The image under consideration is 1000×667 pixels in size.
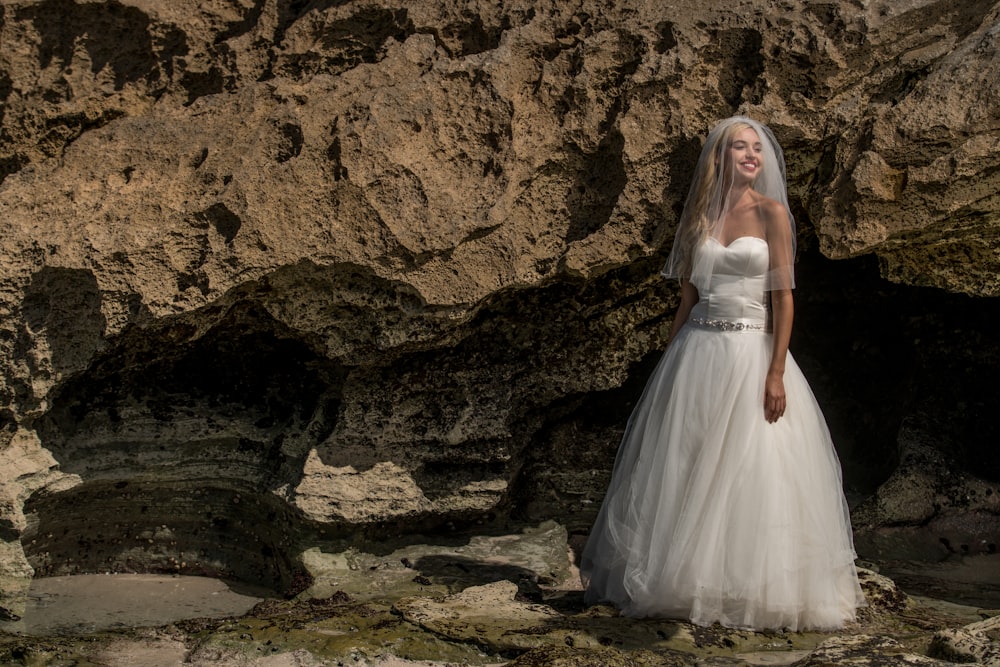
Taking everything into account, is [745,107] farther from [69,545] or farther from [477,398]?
Result: [69,545]

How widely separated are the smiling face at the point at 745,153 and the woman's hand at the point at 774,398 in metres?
0.80

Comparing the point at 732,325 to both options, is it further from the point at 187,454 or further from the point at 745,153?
the point at 187,454

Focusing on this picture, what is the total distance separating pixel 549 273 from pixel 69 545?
2563mm

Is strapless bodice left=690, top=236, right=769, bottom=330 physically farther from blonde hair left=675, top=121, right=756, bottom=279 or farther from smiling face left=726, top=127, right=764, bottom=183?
smiling face left=726, top=127, right=764, bottom=183

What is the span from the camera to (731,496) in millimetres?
3914

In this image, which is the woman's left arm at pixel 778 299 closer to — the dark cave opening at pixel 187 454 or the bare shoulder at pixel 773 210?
the bare shoulder at pixel 773 210

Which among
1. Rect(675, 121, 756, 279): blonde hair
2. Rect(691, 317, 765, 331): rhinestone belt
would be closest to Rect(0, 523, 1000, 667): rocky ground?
Rect(691, 317, 765, 331): rhinestone belt

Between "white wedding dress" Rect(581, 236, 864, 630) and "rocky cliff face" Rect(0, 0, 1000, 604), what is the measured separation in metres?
0.52

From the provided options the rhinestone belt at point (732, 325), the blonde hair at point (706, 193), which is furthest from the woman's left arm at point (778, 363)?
the blonde hair at point (706, 193)

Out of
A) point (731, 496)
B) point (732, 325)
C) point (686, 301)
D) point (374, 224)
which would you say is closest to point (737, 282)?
point (732, 325)

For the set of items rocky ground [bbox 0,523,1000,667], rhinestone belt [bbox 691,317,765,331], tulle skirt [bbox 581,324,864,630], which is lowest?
rocky ground [bbox 0,523,1000,667]

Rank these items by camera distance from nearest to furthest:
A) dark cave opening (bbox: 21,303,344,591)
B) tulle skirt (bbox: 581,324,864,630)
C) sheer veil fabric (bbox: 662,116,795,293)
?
tulle skirt (bbox: 581,324,864,630) < sheer veil fabric (bbox: 662,116,795,293) < dark cave opening (bbox: 21,303,344,591)

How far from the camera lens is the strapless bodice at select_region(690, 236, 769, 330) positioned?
4027 mm

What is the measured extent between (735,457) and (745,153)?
3.86ft
